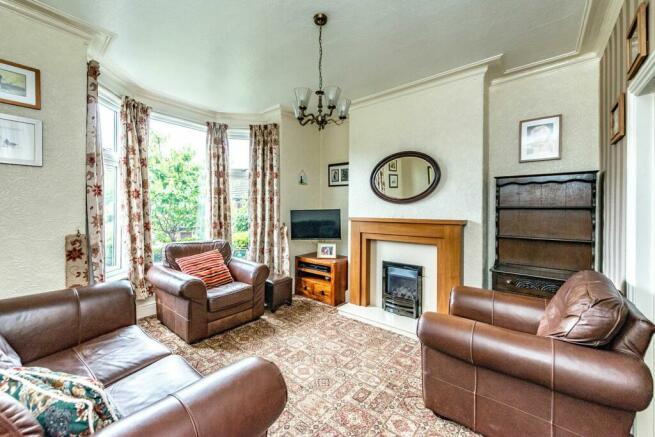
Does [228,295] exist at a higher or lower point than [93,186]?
lower

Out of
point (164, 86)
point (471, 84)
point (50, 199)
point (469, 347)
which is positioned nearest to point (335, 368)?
point (469, 347)

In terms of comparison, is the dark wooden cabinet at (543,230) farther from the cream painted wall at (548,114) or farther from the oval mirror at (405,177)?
the oval mirror at (405,177)

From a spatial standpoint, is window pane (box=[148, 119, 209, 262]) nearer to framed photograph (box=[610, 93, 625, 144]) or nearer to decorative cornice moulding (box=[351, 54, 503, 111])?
decorative cornice moulding (box=[351, 54, 503, 111])

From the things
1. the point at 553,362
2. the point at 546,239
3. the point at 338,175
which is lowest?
the point at 553,362

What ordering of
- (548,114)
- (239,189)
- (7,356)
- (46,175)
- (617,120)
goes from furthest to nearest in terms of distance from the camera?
(239,189), (548,114), (46,175), (617,120), (7,356)

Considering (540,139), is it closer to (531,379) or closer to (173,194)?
(531,379)

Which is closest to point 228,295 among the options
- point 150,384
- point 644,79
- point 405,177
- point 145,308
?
point 145,308

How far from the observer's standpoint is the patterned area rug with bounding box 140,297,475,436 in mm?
1687

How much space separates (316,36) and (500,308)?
2.48 meters

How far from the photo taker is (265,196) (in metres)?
4.14

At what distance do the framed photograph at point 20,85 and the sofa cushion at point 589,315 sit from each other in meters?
3.55

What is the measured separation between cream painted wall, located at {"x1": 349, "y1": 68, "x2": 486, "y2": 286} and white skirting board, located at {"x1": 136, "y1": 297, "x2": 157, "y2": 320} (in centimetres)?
279

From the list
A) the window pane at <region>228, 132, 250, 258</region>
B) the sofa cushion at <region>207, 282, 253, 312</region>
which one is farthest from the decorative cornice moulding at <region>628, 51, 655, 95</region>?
the window pane at <region>228, 132, 250, 258</region>

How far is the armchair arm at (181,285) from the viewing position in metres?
2.54
